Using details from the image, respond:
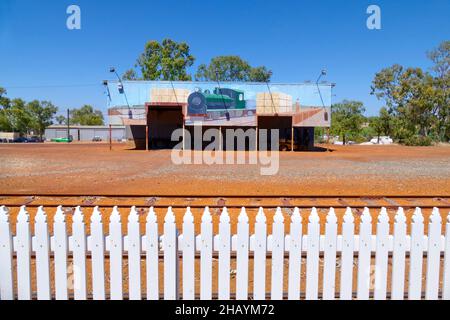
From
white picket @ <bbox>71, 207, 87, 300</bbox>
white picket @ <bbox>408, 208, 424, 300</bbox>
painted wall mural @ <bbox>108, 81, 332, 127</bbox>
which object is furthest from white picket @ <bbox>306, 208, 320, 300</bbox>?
painted wall mural @ <bbox>108, 81, 332, 127</bbox>

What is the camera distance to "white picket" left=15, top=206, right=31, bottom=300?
110 inches

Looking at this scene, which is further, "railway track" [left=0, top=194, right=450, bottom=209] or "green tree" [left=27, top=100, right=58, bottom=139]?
"green tree" [left=27, top=100, right=58, bottom=139]

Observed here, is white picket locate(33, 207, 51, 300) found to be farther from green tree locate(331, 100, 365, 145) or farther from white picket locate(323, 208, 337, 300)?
green tree locate(331, 100, 365, 145)

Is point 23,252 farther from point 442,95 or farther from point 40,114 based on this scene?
point 40,114

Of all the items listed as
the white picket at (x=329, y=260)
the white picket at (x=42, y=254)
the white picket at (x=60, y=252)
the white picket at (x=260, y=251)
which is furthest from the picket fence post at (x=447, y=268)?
the white picket at (x=42, y=254)

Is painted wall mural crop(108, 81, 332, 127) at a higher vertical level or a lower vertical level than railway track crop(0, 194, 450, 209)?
higher

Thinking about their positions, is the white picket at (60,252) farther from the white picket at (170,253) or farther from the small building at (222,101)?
the small building at (222,101)

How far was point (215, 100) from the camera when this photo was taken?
32.9m

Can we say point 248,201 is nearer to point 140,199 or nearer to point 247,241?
point 140,199

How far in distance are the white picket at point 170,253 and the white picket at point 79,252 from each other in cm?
82

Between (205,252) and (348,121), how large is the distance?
70.2 meters

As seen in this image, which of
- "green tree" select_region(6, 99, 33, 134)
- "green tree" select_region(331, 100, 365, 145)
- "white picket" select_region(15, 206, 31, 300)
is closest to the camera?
"white picket" select_region(15, 206, 31, 300)

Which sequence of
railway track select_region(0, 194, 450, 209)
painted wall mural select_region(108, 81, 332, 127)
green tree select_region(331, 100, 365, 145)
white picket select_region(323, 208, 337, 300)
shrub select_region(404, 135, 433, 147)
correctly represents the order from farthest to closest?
1. green tree select_region(331, 100, 365, 145)
2. shrub select_region(404, 135, 433, 147)
3. painted wall mural select_region(108, 81, 332, 127)
4. railway track select_region(0, 194, 450, 209)
5. white picket select_region(323, 208, 337, 300)

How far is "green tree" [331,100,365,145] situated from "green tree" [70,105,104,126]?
83.3 m
